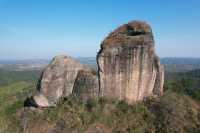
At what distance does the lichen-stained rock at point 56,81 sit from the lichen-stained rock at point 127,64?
13.6 ft

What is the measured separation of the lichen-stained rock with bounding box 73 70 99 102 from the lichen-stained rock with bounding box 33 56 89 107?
44.7 inches

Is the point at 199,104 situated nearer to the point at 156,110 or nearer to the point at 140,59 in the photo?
the point at 156,110

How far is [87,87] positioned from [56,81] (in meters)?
4.26

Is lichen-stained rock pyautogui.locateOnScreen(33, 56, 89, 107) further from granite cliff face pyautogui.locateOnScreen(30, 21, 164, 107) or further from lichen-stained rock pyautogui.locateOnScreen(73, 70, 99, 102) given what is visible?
lichen-stained rock pyautogui.locateOnScreen(73, 70, 99, 102)

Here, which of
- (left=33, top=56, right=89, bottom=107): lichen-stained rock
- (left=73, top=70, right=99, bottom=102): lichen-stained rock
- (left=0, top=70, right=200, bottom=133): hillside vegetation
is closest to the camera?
(left=0, top=70, right=200, bottom=133): hillside vegetation

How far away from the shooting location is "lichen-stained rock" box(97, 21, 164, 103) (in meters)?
34.1

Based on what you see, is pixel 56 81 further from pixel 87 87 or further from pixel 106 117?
pixel 106 117

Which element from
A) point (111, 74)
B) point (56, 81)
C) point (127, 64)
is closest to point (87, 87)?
point (111, 74)

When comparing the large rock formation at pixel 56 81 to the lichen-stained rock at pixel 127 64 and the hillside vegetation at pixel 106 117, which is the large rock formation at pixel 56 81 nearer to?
the hillside vegetation at pixel 106 117

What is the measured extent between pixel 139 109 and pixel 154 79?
17.2 feet

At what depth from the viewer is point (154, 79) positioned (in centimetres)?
3681

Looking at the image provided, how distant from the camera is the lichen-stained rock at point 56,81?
3425 centimetres

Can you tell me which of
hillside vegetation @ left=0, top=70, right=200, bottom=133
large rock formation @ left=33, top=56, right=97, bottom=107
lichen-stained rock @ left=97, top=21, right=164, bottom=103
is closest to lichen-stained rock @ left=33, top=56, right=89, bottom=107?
large rock formation @ left=33, top=56, right=97, bottom=107

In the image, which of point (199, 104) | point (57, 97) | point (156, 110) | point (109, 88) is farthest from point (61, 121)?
point (199, 104)
